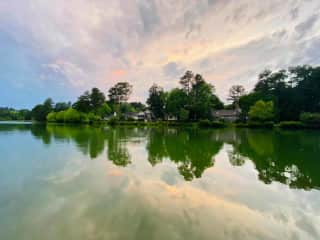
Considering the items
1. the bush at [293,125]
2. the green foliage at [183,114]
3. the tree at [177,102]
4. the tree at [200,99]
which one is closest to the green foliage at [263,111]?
the bush at [293,125]

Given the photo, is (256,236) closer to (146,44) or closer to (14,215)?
(14,215)

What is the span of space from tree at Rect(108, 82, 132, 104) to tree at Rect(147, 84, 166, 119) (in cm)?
691

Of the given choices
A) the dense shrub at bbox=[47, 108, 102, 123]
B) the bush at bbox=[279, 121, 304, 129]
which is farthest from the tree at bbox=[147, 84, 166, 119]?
the bush at bbox=[279, 121, 304, 129]

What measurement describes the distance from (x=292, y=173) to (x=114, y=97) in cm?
5636

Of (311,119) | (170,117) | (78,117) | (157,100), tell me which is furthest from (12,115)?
(311,119)

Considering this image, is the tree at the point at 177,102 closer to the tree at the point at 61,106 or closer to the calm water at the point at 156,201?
the calm water at the point at 156,201

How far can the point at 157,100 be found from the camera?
57562 millimetres

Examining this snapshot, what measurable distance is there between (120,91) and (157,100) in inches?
471

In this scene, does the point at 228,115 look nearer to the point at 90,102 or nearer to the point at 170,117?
the point at 170,117

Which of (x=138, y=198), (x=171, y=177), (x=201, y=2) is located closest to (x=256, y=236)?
(x=138, y=198)

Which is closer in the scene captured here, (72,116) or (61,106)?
(72,116)

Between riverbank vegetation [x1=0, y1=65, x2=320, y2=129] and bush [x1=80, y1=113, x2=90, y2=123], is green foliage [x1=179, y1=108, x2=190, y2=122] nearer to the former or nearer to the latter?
riverbank vegetation [x1=0, y1=65, x2=320, y2=129]

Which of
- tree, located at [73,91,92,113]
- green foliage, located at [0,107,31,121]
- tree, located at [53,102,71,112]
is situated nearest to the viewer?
tree, located at [73,91,92,113]

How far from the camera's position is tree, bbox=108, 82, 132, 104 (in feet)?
193
